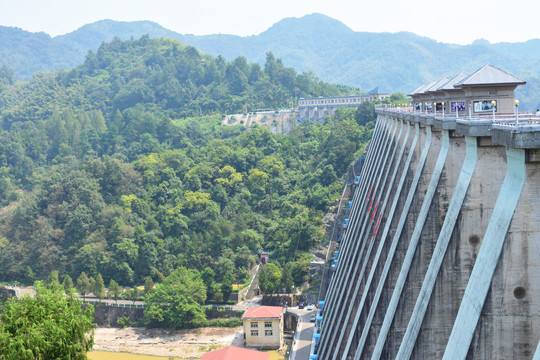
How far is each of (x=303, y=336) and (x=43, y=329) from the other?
24023 mm

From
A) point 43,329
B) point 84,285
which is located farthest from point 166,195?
point 43,329

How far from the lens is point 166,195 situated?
7038cm

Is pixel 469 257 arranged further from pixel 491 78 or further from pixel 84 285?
pixel 84 285

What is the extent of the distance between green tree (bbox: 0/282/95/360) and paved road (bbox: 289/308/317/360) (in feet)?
61.8

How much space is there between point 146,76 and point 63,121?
120 feet

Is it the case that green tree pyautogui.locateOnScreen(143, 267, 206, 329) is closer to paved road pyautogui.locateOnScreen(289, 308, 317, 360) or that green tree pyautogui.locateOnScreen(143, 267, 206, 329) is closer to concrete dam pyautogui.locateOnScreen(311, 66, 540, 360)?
paved road pyautogui.locateOnScreen(289, 308, 317, 360)

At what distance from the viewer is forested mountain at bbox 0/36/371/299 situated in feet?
188

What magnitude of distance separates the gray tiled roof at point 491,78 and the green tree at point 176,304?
33726 mm

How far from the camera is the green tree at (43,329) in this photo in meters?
15.7

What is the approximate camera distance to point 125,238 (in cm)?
6003

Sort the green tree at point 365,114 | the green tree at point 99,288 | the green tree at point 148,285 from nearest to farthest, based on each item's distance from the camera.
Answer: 1. the green tree at point 148,285
2. the green tree at point 99,288
3. the green tree at point 365,114

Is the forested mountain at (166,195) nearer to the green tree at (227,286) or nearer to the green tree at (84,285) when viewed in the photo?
the green tree at (227,286)

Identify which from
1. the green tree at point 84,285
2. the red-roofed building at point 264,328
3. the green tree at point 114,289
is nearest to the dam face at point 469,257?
the red-roofed building at point 264,328

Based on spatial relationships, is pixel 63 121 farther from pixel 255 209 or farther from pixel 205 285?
pixel 205 285
